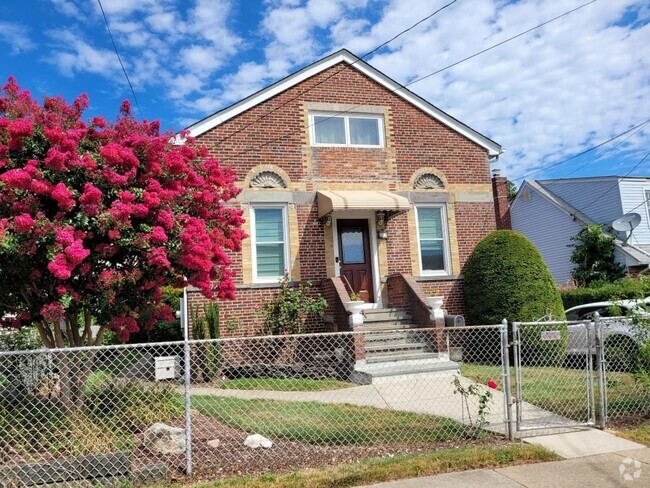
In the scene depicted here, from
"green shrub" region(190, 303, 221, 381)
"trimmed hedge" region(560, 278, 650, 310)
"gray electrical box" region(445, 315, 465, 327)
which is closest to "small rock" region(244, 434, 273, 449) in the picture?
"green shrub" region(190, 303, 221, 381)

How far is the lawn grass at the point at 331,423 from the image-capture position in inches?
241

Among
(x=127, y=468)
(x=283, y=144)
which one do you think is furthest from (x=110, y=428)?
(x=283, y=144)

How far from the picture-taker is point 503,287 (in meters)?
12.0

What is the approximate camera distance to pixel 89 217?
18.3 feet

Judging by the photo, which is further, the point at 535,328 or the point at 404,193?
the point at 404,193

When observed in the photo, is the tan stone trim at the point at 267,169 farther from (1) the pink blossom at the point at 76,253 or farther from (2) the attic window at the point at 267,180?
(1) the pink blossom at the point at 76,253

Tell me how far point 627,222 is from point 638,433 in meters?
16.3

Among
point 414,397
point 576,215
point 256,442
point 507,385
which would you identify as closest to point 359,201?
point 414,397

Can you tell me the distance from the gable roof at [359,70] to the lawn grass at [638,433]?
8.87 metres

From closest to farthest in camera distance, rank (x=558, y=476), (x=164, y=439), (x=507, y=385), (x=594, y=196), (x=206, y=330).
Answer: (x=558, y=476), (x=164, y=439), (x=507, y=385), (x=206, y=330), (x=594, y=196)

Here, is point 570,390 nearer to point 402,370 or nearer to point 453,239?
point 402,370

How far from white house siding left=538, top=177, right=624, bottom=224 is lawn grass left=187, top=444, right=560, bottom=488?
19.6 meters

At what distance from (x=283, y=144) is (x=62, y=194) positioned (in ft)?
24.9

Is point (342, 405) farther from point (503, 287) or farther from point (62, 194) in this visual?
point (503, 287)
